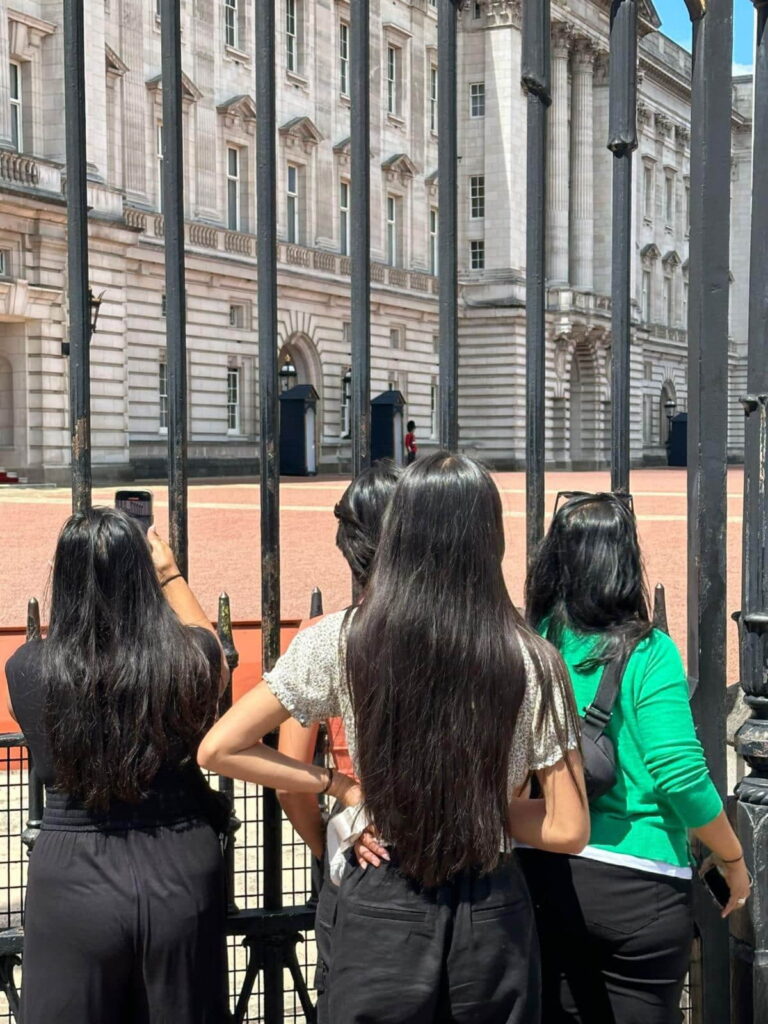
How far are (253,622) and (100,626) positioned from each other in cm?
565

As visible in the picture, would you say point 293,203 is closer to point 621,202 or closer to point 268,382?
point 621,202

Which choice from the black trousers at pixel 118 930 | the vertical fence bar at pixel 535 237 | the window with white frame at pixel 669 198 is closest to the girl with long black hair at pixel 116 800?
the black trousers at pixel 118 930

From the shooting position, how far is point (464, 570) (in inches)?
80.0

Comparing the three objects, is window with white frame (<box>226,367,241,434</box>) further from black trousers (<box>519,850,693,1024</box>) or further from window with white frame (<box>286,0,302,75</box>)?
black trousers (<box>519,850,693,1024</box>)

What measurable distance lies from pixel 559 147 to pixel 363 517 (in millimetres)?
39326

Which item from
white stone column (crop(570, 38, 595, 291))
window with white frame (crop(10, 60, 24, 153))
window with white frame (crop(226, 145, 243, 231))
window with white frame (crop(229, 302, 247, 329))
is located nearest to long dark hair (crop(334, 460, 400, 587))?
window with white frame (crop(10, 60, 24, 153))

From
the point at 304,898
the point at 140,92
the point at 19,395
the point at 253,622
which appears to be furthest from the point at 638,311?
the point at 304,898

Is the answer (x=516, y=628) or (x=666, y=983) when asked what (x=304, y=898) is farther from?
(x=516, y=628)

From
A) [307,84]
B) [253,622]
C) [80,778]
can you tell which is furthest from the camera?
[307,84]

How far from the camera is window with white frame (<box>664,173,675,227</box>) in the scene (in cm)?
5341

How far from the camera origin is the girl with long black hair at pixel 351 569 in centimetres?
Result: 224

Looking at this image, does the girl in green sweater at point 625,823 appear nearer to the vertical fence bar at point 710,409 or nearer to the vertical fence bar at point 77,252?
the vertical fence bar at point 710,409

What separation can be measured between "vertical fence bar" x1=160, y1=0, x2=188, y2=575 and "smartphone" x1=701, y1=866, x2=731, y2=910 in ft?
4.37

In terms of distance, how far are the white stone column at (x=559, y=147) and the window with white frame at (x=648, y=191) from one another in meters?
7.73
